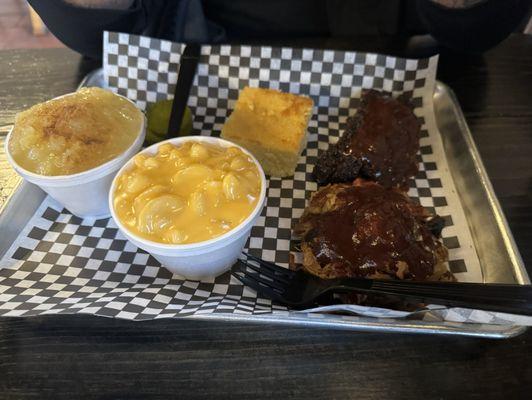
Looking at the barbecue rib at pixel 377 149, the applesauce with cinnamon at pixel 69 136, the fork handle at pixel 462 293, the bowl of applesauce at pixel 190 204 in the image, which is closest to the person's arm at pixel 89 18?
the applesauce with cinnamon at pixel 69 136

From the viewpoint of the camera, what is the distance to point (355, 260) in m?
1.41

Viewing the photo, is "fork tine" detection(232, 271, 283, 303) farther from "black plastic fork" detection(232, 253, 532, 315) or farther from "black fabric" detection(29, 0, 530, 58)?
"black fabric" detection(29, 0, 530, 58)

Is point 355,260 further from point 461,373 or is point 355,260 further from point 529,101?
point 529,101

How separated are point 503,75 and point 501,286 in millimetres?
1588

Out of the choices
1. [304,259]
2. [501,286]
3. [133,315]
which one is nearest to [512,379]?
[501,286]

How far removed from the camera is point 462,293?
3.78ft

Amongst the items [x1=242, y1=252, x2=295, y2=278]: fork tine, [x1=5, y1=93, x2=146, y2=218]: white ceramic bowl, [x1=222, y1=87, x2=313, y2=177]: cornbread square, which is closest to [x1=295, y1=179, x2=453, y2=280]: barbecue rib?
[x1=242, y1=252, x2=295, y2=278]: fork tine

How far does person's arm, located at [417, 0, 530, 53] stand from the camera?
2.06 m

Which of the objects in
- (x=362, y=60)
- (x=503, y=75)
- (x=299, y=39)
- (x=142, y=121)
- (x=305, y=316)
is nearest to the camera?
(x=305, y=316)

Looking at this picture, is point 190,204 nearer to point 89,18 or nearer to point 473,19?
point 89,18

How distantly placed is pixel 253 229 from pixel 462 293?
83 cm

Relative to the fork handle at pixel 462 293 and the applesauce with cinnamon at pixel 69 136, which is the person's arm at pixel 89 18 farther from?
the fork handle at pixel 462 293

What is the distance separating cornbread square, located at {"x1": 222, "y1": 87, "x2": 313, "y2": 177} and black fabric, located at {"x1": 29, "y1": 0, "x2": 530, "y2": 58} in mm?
659

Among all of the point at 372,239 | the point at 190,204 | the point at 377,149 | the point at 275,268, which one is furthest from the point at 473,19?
the point at 190,204
